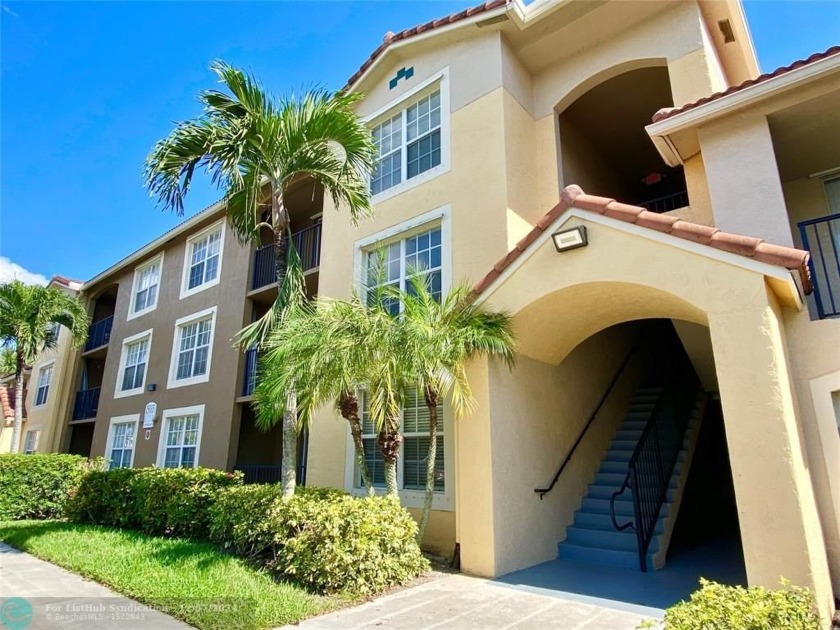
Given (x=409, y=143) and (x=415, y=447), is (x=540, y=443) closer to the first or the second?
(x=415, y=447)

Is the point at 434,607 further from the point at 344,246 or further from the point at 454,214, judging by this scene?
the point at 344,246

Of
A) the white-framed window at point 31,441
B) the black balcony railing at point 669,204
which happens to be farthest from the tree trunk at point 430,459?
the white-framed window at point 31,441

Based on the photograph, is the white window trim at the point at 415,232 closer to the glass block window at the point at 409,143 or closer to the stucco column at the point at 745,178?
the glass block window at the point at 409,143

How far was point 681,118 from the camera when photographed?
7898mm

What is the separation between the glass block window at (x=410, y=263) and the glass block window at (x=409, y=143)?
1.61 metres

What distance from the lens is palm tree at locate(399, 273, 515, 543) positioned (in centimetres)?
734

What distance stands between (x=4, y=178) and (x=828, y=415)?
56.2 ft

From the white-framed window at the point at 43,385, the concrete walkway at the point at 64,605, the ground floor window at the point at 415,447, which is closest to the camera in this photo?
the concrete walkway at the point at 64,605

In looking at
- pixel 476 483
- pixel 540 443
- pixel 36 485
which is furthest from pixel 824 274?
pixel 36 485

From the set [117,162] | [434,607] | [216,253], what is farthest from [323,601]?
[216,253]

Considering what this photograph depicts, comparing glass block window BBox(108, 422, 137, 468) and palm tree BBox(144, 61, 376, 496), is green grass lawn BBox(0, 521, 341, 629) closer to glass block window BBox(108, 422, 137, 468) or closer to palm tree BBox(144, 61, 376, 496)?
palm tree BBox(144, 61, 376, 496)

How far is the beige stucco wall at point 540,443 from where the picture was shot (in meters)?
7.64

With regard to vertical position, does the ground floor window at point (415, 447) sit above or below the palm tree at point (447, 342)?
below

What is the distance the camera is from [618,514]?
29.1 feet
